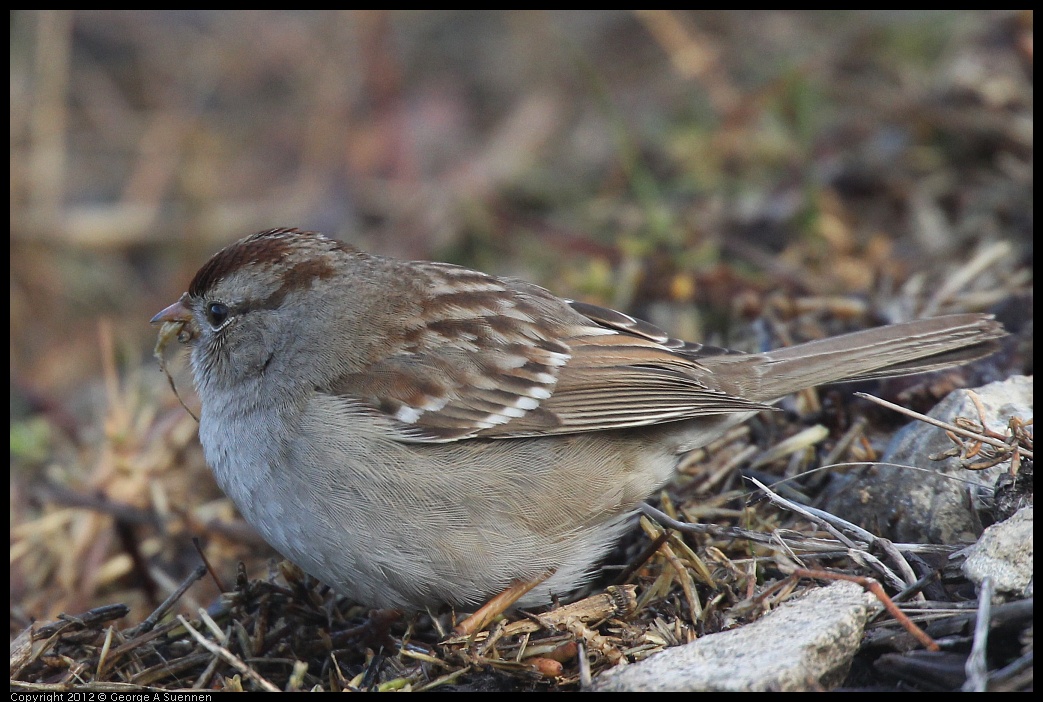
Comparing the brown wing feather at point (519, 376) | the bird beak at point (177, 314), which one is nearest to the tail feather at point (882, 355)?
the brown wing feather at point (519, 376)

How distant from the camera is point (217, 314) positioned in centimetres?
366

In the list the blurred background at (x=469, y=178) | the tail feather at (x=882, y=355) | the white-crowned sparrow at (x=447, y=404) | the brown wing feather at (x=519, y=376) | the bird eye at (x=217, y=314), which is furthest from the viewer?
the blurred background at (x=469, y=178)

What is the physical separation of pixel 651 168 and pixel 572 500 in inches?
140

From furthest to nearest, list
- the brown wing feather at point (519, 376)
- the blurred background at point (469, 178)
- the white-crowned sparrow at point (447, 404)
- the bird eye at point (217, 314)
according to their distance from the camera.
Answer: the blurred background at point (469, 178)
the bird eye at point (217, 314)
the brown wing feather at point (519, 376)
the white-crowned sparrow at point (447, 404)

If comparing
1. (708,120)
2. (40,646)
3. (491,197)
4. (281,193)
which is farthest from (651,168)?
(40,646)

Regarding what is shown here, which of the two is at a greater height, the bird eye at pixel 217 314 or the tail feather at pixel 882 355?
the bird eye at pixel 217 314

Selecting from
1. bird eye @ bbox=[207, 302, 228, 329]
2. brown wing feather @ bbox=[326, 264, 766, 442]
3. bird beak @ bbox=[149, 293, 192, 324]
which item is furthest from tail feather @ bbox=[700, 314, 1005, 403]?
bird beak @ bbox=[149, 293, 192, 324]

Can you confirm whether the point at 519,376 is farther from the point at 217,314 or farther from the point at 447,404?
the point at 217,314

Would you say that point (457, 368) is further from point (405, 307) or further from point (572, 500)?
point (572, 500)

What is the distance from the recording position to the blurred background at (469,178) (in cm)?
435

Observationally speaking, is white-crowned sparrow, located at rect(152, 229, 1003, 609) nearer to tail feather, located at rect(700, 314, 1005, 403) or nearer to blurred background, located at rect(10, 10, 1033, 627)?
tail feather, located at rect(700, 314, 1005, 403)

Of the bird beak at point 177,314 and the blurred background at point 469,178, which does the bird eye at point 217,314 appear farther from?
the blurred background at point 469,178

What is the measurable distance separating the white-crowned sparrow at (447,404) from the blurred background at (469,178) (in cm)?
76
